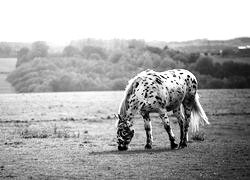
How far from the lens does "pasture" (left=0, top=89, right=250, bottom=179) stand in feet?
31.0

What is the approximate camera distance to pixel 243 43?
4575 centimetres

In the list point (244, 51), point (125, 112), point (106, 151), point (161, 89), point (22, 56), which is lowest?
point (106, 151)

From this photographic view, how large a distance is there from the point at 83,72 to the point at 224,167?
124 feet

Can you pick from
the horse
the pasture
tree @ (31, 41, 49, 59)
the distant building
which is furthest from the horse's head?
tree @ (31, 41, 49, 59)

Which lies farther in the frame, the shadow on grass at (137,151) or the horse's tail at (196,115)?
the horse's tail at (196,115)

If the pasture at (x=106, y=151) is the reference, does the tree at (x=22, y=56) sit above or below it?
above

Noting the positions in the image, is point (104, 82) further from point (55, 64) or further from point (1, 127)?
point (1, 127)

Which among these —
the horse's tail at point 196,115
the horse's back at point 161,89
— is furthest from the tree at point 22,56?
the horse's back at point 161,89

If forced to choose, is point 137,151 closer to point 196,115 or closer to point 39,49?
point 196,115

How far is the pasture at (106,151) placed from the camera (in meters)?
9.46

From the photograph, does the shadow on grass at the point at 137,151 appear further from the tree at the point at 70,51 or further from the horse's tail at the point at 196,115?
the tree at the point at 70,51

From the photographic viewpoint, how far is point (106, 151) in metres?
12.8

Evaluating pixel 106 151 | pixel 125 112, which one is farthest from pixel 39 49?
pixel 106 151

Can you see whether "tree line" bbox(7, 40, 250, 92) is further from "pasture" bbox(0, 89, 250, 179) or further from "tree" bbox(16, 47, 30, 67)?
"pasture" bbox(0, 89, 250, 179)
